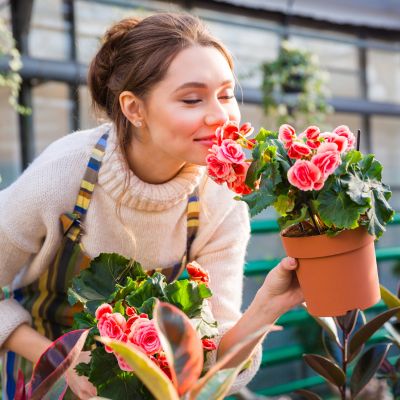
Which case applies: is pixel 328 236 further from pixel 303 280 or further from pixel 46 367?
pixel 46 367

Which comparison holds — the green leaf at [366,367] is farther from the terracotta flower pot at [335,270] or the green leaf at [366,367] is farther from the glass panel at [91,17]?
the glass panel at [91,17]

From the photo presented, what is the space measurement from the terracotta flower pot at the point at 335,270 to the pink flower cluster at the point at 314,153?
143 mm

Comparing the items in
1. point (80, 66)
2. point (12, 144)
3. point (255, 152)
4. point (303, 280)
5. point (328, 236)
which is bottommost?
point (12, 144)

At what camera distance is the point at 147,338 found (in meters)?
1.05

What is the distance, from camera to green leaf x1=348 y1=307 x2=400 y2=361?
147 centimetres

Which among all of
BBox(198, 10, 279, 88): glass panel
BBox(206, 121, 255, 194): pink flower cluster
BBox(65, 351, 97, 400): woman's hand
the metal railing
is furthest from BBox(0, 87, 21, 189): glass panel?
BBox(206, 121, 255, 194): pink flower cluster

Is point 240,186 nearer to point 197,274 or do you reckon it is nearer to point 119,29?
point 197,274

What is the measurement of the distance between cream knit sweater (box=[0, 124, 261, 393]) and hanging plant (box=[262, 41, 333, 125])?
544 cm

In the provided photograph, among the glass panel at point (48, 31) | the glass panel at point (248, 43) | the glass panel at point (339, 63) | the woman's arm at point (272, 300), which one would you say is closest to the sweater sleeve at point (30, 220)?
the woman's arm at point (272, 300)

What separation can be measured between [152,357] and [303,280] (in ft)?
1.23

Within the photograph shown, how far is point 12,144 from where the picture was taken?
6.03 meters

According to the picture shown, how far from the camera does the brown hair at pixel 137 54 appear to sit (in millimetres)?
1541

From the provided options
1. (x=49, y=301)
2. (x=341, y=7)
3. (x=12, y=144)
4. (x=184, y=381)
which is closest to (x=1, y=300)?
(x=49, y=301)

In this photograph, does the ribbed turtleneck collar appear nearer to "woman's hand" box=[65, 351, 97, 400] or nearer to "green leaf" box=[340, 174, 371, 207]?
"woman's hand" box=[65, 351, 97, 400]
